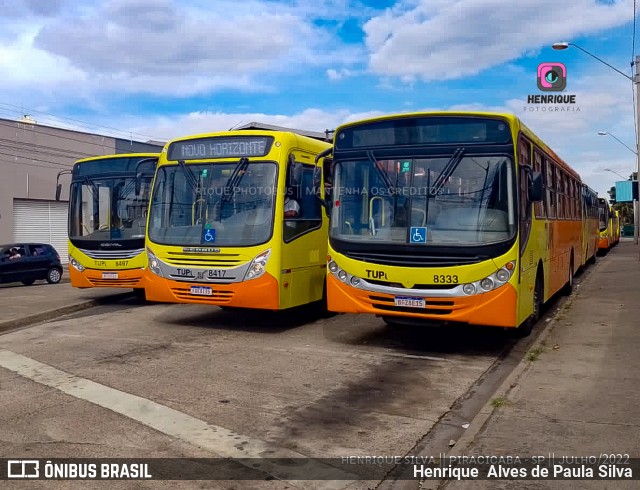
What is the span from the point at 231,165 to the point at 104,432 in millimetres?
5756

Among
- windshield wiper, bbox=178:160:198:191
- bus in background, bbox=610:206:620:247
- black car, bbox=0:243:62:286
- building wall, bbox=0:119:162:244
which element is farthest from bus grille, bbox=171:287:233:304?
bus in background, bbox=610:206:620:247

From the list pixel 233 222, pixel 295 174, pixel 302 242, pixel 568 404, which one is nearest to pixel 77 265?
pixel 233 222

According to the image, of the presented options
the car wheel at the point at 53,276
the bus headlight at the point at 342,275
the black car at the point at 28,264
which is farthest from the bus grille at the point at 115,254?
the car wheel at the point at 53,276

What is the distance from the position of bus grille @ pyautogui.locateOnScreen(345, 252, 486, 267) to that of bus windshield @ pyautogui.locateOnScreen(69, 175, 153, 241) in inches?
272

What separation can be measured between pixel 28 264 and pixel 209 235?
15.5m

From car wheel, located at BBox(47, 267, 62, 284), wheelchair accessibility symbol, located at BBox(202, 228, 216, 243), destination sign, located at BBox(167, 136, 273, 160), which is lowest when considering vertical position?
car wheel, located at BBox(47, 267, 62, 284)

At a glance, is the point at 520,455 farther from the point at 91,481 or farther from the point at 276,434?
the point at 91,481

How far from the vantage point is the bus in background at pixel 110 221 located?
1411 cm

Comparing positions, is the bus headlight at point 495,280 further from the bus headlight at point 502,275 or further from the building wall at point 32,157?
the building wall at point 32,157

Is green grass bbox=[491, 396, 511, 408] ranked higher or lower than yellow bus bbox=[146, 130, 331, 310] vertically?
lower

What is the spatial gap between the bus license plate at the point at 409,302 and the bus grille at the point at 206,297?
2909mm

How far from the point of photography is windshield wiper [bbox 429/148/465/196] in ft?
28.0

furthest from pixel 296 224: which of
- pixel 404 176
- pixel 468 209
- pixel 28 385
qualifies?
pixel 28 385

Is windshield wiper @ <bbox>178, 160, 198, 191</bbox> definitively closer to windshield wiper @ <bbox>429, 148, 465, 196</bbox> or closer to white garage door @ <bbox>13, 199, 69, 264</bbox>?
windshield wiper @ <bbox>429, 148, 465, 196</bbox>
